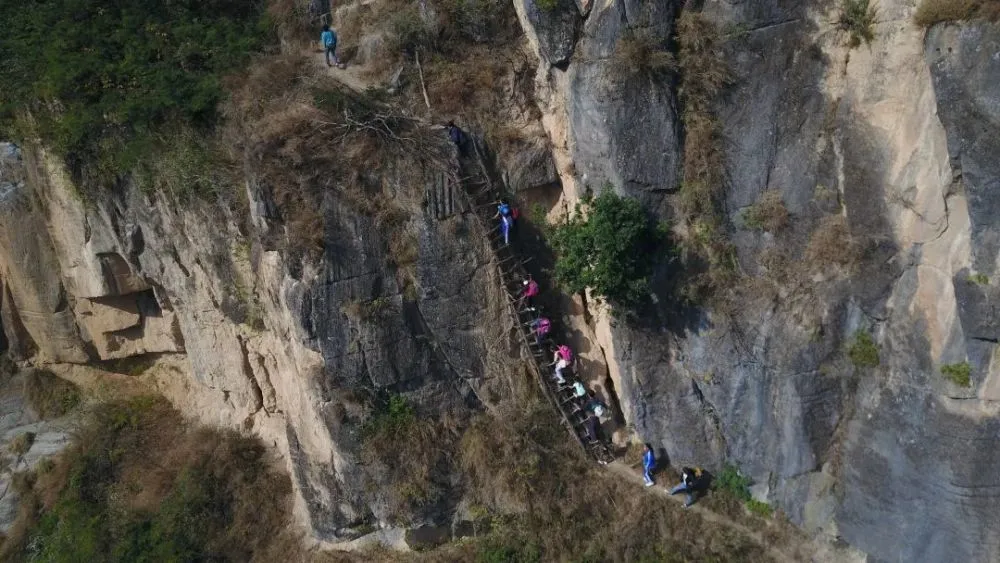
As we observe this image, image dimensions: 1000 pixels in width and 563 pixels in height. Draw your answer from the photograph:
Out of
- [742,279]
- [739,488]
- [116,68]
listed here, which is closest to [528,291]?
[742,279]

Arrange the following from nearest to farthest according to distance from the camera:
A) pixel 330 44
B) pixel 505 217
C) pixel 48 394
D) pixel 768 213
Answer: pixel 768 213, pixel 505 217, pixel 330 44, pixel 48 394

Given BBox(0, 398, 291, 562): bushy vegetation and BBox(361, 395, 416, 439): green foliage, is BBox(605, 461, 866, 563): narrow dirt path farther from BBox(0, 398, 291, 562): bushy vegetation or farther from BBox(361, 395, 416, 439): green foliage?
BBox(0, 398, 291, 562): bushy vegetation

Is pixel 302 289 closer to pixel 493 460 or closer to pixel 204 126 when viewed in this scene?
pixel 204 126

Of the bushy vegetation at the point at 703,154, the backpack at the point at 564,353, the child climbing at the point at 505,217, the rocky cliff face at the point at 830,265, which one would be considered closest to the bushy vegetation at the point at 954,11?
the rocky cliff face at the point at 830,265

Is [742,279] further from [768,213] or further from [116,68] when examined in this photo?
[116,68]

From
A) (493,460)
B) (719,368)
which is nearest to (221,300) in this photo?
(493,460)

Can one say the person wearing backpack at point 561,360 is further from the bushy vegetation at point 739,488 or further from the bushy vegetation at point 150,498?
the bushy vegetation at point 150,498
